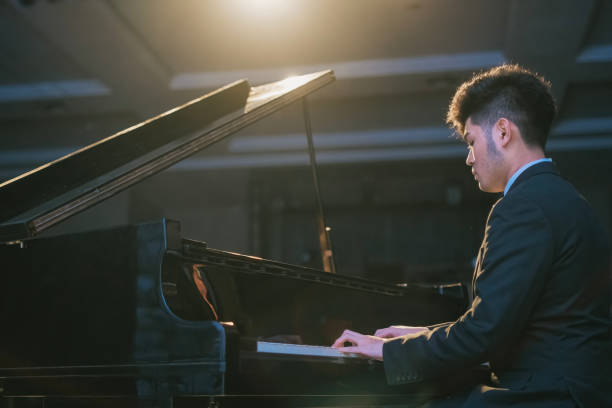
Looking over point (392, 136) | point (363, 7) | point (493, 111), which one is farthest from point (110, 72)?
point (493, 111)

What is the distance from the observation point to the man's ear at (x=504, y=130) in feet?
4.79

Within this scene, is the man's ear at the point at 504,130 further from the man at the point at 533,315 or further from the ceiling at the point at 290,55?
the ceiling at the point at 290,55

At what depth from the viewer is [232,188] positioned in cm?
1140

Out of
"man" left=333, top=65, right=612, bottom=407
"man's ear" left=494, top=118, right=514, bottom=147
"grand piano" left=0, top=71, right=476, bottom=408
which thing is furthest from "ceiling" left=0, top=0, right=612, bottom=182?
"man" left=333, top=65, right=612, bottom=407

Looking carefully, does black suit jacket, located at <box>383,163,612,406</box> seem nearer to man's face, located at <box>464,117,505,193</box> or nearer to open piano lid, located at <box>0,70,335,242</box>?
man's face, located at <box>464,117,505,193</box>

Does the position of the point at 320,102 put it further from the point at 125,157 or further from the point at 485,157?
the point at 485,157

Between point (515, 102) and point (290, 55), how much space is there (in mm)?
4622

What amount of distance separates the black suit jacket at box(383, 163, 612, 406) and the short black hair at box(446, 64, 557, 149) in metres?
0.16

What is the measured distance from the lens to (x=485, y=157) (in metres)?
1.50

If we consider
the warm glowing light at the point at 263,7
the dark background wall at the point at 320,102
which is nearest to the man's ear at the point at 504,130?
the dark background wall at the point at 320,102

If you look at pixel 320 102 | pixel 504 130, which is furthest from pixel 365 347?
pixel 320 102

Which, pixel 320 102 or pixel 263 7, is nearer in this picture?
pixel 263 7

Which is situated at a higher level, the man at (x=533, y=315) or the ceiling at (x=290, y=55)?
the ceiling at (x=290, y=55)

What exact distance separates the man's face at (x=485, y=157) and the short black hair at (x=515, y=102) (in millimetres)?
25
